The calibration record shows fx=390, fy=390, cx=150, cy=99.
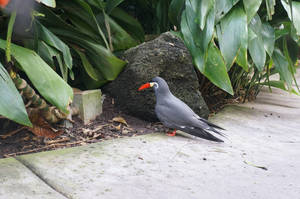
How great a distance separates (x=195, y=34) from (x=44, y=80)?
1255 millimetres

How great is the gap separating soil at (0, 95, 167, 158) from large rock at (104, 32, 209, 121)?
Result: 10cm

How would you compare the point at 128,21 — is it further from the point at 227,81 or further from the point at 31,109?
the point at 31,109

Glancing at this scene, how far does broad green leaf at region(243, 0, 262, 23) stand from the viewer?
2764mm

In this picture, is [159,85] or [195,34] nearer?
[159,85]

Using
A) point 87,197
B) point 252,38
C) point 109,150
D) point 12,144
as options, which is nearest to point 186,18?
point 252,38

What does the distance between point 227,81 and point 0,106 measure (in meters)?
1.58

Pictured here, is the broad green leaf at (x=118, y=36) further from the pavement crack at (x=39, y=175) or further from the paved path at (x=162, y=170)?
the pavement crack at (x=39, y=175)

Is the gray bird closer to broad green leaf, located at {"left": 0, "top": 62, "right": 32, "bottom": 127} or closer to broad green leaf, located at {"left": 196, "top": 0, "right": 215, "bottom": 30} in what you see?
broad green leaf, located at {"left": 196, "top": 0, "right": 215, "bottom": 30}

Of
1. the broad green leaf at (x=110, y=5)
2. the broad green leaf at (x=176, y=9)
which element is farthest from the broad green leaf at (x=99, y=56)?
the broad green leaf at (x=176, y=9)

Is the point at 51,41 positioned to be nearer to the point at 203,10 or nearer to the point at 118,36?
the point at 118,36

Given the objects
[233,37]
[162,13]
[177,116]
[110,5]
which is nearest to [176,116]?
[177,116]

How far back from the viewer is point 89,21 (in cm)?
→ 280

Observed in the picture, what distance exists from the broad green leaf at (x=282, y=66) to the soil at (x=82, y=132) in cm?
119

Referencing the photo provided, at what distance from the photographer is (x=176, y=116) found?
2.50 meters
